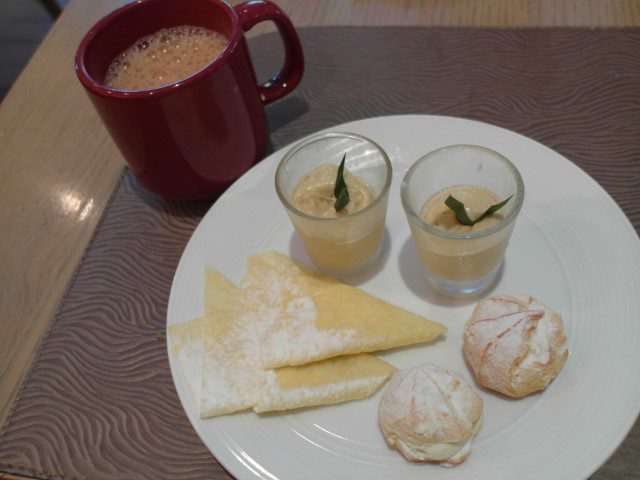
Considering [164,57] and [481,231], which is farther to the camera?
[164,57]

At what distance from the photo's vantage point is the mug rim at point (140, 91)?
39.8 inches

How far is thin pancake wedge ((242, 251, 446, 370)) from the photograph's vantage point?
3.11ft

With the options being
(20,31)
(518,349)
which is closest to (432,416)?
(518,349)

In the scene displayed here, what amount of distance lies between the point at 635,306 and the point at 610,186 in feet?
1.20

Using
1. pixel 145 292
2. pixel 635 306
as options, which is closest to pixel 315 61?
pixel 145 292

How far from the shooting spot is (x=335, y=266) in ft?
3.61

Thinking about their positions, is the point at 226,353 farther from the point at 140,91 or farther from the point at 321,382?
the point at 140,91

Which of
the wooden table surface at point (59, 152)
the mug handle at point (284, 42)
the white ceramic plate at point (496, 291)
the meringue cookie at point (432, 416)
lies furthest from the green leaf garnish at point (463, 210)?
the wooden table surface at point (59, 152)

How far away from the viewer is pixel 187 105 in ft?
3.44

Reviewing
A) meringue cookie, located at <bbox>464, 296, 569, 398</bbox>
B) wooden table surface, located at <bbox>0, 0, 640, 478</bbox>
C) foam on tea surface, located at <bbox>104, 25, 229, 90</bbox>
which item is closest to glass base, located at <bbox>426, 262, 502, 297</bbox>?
meringue cookie, located at <bbox>464, 296, 569, 398</bbox>

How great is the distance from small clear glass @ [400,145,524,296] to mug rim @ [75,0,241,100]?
445mm

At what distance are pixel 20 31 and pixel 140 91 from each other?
8.01 ft

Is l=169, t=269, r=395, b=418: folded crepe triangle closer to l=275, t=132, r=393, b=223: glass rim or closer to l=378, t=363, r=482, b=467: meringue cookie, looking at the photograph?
l=378, t=363, r=482, b=467: meringue cookie

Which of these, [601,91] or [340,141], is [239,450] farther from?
[601,91]
